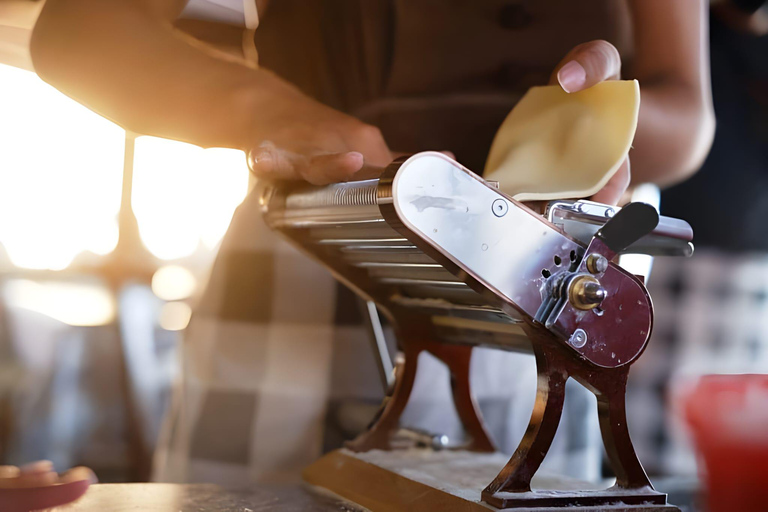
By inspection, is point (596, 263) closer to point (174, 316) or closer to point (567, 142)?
point (567, 142)

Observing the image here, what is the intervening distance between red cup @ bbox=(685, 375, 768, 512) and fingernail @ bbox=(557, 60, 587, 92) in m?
0.24

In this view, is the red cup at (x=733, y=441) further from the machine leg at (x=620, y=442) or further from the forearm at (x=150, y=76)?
the forearm at (x=150, y=76)

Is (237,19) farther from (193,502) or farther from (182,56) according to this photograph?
(193,502)

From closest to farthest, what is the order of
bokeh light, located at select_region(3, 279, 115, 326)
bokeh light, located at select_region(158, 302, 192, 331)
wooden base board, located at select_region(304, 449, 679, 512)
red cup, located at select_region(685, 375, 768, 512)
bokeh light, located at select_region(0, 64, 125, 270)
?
red cup, located at select_region(685, 375, 768, 512) → wooden base board, located at select_region(304, 449, 679, 512) → bokeh light, located at select_region(0, 64, 125, 270) → bokeh light, located at select_region(3, 279, 115, 326) → bokeh light, located at select_region(158, 302, 192, 331)

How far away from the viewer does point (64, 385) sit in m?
2.39

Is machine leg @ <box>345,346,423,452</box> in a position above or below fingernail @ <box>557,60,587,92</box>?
below

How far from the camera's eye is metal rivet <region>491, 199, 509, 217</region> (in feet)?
1.44

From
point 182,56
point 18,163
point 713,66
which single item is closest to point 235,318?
point 182,56

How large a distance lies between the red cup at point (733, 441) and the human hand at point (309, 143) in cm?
27

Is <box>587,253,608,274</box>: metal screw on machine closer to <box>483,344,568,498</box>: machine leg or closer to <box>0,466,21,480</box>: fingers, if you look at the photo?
<box>483,344,568,498</box>: machine leg

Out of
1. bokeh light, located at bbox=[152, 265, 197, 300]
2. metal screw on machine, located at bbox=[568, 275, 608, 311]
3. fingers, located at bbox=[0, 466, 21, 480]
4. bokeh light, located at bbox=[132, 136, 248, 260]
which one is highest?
bokeh light, located at bbox=[132, 136, 248, 260]

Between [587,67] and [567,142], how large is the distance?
6 cm

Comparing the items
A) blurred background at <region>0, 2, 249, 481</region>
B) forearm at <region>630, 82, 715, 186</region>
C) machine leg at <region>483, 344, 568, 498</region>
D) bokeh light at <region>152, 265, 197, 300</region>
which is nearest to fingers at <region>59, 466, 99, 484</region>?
machine leg at <region>483, 344, 568, 498</region>

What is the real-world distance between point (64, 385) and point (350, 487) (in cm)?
209
